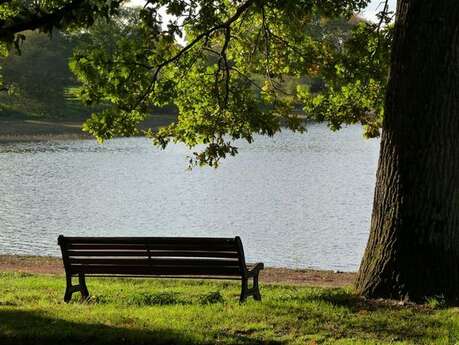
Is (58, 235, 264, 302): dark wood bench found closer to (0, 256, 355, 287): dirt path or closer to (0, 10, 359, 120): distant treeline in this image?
(0, 256, 355, 287): dirt path

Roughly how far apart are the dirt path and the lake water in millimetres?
2301

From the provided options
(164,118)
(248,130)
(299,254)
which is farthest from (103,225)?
(164,118)

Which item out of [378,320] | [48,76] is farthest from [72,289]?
[48,76]

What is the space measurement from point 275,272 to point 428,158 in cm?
716

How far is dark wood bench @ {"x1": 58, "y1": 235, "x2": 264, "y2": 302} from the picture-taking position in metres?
8.33

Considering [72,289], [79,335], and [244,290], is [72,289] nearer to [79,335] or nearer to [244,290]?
[244,290]

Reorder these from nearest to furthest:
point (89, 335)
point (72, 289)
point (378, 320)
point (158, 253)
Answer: point (89, 335) < point (378, 320) < point (158, 253) < point (72, 289)

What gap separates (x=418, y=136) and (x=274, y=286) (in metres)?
4.19

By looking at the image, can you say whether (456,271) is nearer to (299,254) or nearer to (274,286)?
(274,286)

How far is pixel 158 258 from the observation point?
28.6 ft

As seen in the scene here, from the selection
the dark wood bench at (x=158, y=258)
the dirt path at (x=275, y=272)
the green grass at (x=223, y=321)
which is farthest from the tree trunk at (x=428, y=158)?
the dirt path at (x=275, y=272)

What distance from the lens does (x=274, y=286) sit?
37.4 ft

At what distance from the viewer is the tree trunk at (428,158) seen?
Answer: 8.09 metres

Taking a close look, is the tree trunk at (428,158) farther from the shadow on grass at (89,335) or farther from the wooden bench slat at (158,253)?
the shadow on grass at (89,335)
